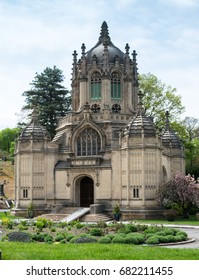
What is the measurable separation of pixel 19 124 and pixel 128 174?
34481 mm

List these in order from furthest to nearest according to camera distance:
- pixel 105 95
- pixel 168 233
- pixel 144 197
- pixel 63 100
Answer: pixel 63 100 → pixel 105 95 → pixel 144 197 → pixel 168 233

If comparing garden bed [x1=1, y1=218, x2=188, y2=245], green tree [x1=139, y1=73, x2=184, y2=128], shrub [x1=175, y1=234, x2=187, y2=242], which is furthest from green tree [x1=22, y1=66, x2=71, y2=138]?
shrub [x1=175, y1=234, x2=187, y2=242]

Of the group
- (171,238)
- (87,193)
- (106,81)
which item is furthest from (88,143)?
(171,238)

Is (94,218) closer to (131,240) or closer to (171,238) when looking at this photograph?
(171,238)

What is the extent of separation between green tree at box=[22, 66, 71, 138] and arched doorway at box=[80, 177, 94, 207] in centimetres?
2387

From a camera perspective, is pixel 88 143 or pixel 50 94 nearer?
pixel 88 143

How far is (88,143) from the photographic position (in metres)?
51.1

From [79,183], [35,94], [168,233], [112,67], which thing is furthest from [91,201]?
[35,94]

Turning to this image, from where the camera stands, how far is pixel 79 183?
5078 cm

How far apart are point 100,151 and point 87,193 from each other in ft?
14.9

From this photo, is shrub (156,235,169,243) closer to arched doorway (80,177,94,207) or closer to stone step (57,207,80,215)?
stone step (57,207,80,215)

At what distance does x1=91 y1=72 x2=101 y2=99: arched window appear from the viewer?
182 feet
